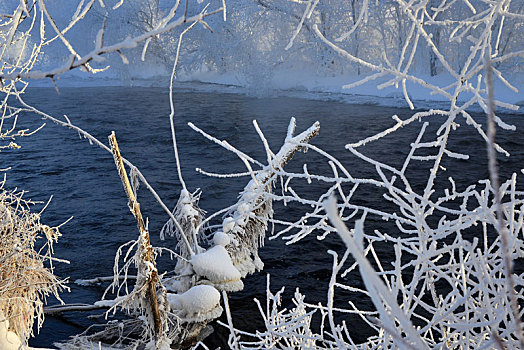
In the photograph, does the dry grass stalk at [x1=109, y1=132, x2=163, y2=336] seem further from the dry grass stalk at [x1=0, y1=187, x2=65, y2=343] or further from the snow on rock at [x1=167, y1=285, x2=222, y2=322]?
the snow on rock at [x1=167, y1=285, x2=222, y2=322]

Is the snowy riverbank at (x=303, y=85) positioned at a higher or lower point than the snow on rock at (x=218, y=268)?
higher

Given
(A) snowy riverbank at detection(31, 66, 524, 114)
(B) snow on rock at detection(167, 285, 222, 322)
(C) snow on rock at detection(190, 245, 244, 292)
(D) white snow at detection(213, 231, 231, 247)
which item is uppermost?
(A) snowy riverbank at detection(31, 66, 524, 114)

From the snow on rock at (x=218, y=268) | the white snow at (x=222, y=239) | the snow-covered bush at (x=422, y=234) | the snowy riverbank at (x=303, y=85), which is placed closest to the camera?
the snow-covered bush at (x=422, y=234)

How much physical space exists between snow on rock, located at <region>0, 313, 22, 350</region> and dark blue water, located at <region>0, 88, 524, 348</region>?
7.13 feet

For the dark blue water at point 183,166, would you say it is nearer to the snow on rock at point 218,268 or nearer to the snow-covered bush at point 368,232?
the snow-covered bush at point 368,232

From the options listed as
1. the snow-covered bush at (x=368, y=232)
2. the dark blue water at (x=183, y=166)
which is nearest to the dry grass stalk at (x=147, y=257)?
the snow-covered bush at (x=368, y=232)

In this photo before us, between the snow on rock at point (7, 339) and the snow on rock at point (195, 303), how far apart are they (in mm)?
1893

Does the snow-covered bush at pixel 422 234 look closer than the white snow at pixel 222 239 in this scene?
Yes

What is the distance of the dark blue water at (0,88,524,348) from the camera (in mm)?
8711

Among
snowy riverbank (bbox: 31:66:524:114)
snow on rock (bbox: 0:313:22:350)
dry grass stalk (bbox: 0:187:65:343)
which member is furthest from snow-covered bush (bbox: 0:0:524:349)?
snowy riverbank (bbox: 31:66:524:114)

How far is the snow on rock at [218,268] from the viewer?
6773mm

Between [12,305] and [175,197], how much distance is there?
24.0 ft

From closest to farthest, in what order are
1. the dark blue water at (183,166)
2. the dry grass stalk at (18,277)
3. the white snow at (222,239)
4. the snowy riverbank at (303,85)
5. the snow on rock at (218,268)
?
the dry grass stalk at (18,277), the snow on rock at (218,268), the white snow at (222,239), the dark blue water at (183,166), the snowy riverbank at (303,85)

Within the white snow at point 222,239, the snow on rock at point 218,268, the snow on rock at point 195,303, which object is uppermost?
the white snow at point 222,239
